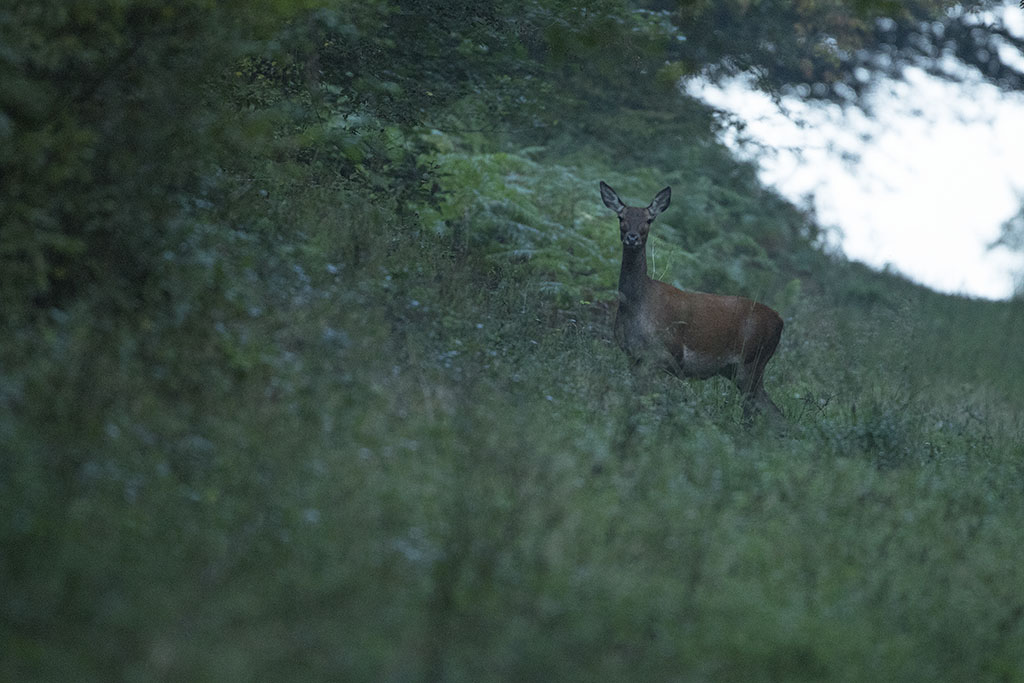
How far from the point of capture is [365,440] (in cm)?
567

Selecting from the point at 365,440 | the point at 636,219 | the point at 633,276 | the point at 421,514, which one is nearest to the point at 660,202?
the point at 636,219

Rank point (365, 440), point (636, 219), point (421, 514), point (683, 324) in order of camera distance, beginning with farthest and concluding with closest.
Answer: point (636, 219) → point (683, 324) → point (365, 440) → point (421, 514)

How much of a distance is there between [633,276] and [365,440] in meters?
5.38

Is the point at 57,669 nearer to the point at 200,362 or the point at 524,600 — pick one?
the point at 524,600

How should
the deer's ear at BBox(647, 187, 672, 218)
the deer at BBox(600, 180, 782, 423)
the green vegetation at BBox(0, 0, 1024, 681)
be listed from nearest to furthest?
the green vegetation at BBox(0, 0, 1024, 681) < the deer at BBox(600, 180, 782, 423) < the deer's ear at BBox(647, 187, 672, 218)

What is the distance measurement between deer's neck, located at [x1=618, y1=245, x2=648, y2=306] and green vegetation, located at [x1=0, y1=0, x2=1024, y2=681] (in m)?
0.56

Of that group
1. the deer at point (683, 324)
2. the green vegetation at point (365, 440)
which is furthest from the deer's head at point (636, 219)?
the green vegetation at point (365, 440)

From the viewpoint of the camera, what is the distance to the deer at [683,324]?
34.1ft

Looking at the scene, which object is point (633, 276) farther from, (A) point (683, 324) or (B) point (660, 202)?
(B) point (660, 202)

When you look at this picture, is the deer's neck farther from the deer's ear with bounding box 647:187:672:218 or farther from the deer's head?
the deer's ear with bounding box 647:187:672:218

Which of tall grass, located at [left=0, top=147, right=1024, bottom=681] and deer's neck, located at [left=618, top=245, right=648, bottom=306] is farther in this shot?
deer's neck, located at [left=618, top=245, right=648, bottom=306]

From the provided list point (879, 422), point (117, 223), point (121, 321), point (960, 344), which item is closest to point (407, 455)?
point (121, 321)

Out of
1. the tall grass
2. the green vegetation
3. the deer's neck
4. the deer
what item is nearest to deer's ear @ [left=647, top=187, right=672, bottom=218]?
the deer

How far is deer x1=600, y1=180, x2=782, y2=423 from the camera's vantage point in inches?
410
